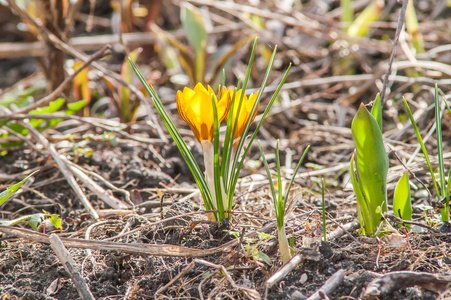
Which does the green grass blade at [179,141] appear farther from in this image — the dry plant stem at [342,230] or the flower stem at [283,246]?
the dry plant stem at [342,230]

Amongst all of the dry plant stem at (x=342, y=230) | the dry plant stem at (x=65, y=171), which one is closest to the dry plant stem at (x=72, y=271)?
the dry plant stem at (x=65, y=171)

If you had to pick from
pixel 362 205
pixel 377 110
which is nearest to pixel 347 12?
pixel 377 110

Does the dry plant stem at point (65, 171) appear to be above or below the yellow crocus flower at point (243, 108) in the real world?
below

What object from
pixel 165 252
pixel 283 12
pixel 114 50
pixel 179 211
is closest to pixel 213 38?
pixel 283 12

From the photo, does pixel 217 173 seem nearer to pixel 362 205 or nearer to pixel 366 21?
pixel 362 205

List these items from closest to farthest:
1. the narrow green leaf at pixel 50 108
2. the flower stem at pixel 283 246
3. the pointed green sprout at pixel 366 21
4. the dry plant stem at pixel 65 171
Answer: the flower stem at pixel 283 246
the dry plant stem at pixel 65 171
the narrow green leaf at pixel 50 108
the pointed green sprout at pixel 366 21

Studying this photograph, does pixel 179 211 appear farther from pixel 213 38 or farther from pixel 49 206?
pixel 213 38
